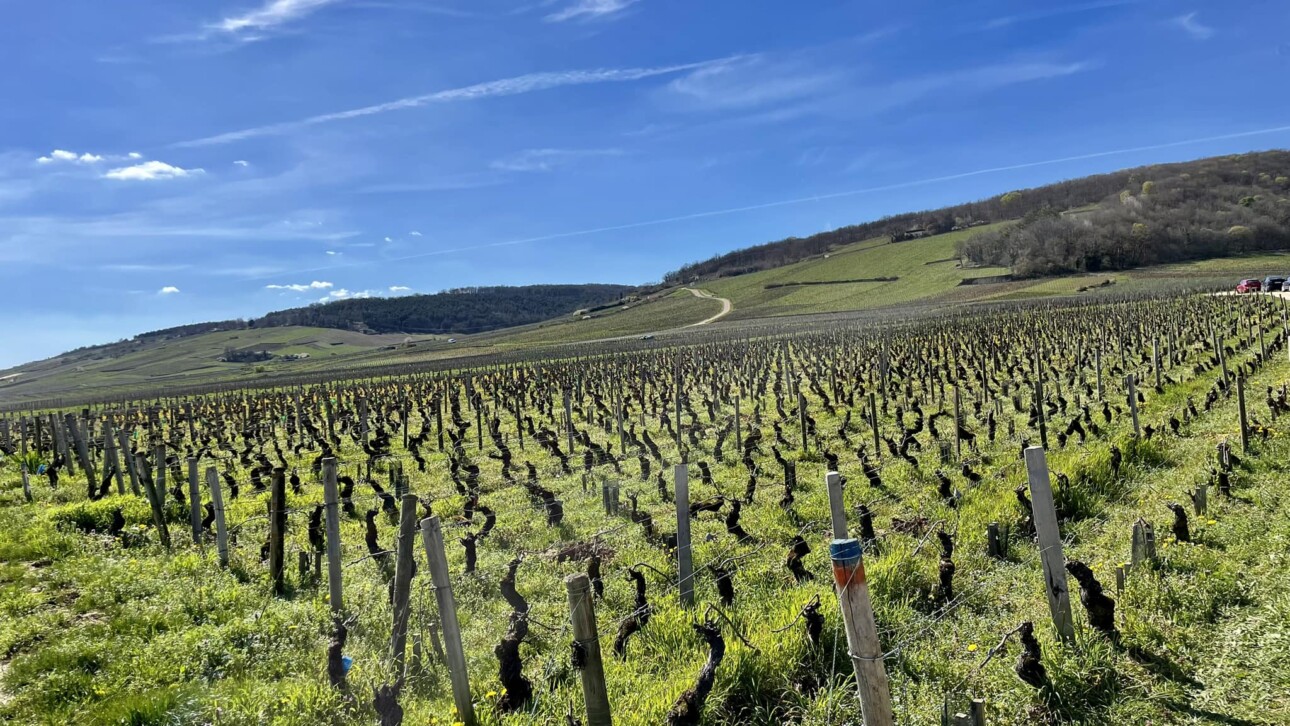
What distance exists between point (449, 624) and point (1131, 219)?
101339 mm

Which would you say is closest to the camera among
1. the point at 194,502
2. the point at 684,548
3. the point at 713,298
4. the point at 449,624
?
the point at 449,624

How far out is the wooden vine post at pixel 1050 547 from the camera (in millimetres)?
4539

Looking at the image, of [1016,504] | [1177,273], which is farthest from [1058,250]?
[1016,504]

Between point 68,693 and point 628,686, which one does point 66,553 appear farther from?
point 628,686

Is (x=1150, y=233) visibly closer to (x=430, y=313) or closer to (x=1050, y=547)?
(x=1050, y=547)

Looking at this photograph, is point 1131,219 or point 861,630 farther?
point 1131,219

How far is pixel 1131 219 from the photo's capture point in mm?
83062

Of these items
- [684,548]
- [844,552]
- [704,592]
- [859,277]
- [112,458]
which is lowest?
[704,592]

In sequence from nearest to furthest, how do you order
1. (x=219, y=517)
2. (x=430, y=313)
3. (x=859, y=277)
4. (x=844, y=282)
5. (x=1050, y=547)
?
1. (x=1050, y=547)
2. (x=219, y=517)
3. (x=844, y=282)
4. (x=859, y=277)
5. (x=430, y=313)

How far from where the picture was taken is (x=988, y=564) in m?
6.36

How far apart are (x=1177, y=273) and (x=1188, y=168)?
254ft

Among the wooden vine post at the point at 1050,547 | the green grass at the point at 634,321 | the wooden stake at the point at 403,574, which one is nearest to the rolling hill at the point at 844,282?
the green grass at the point at 634,321

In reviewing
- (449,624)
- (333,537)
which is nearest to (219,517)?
(333,537)

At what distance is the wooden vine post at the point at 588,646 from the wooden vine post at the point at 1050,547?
307 centimetres
